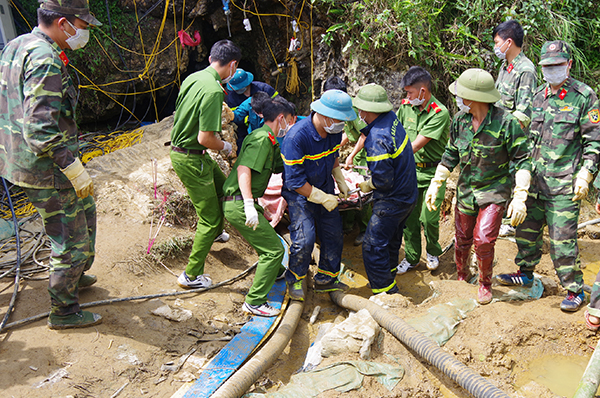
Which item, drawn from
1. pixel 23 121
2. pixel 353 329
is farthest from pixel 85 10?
pixel 353 329

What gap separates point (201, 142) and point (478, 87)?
7.76ft

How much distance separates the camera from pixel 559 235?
3.86m

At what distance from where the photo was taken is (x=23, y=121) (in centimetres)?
295

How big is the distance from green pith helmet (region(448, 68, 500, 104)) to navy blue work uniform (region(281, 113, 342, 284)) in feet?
3.97

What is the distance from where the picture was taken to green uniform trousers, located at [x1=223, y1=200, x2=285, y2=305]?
12.6 ft

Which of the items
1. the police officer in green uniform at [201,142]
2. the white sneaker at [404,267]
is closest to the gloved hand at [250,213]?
the police officer in green uniform at [201,142]

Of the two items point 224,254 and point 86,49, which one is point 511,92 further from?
point 86,49

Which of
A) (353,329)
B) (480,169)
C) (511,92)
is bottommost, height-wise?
(353,329)

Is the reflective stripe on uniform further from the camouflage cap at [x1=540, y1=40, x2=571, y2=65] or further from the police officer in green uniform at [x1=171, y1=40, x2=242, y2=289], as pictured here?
the camouflage cap at [x1=540, y1=40, x2=571, y2=65]

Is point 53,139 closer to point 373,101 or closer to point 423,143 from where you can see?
point 373,101

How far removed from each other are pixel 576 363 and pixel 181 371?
9.79 feet

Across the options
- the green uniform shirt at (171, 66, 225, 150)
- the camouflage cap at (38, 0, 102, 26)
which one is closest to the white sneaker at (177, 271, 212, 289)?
the green uniform shirt at (171, 66, 225, 150)

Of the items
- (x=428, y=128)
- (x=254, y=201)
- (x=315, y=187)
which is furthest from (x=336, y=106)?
(x=428, y=128)

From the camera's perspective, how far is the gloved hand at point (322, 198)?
396cm
